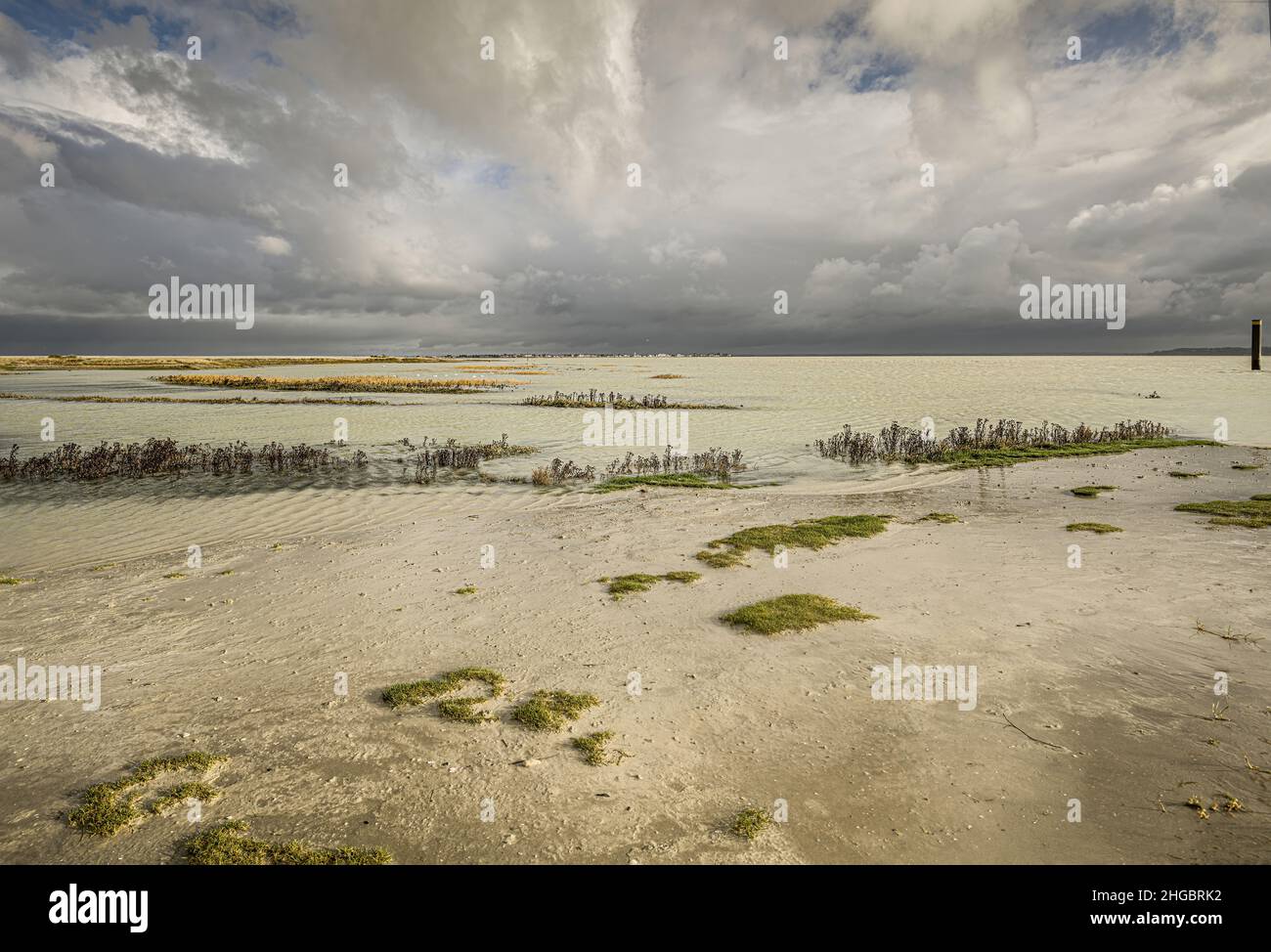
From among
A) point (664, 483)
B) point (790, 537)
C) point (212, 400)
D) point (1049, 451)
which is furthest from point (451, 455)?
point (212, 400)

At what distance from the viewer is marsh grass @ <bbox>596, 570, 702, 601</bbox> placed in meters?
12.5

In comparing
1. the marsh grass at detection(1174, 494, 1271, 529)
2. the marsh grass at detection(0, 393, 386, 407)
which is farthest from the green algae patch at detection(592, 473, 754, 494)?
the marsh grass at detection(0, 393, 386, 407)

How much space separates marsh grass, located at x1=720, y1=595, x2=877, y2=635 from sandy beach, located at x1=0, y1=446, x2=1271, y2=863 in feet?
1.07

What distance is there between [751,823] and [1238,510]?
728 inches

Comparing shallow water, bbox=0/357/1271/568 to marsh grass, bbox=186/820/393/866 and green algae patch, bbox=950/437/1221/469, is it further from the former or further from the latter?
marsh grass, bbox=186/820/393/866

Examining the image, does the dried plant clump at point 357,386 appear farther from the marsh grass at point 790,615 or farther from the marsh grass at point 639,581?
the marsh grass at point 790,615

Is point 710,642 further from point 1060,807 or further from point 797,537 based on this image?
point 797,537

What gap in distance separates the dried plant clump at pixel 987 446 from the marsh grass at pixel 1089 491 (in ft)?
18.6

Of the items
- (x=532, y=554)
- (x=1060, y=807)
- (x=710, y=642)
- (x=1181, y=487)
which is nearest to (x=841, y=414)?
(x=1181, y=487)

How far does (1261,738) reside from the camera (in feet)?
Result: 23.3

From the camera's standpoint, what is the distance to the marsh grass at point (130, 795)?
19.8ft

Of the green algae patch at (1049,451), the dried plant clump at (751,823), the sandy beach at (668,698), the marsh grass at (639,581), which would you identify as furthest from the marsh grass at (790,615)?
the green algae patch at (1049,451)

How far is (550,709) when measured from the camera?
8219 millimetres
